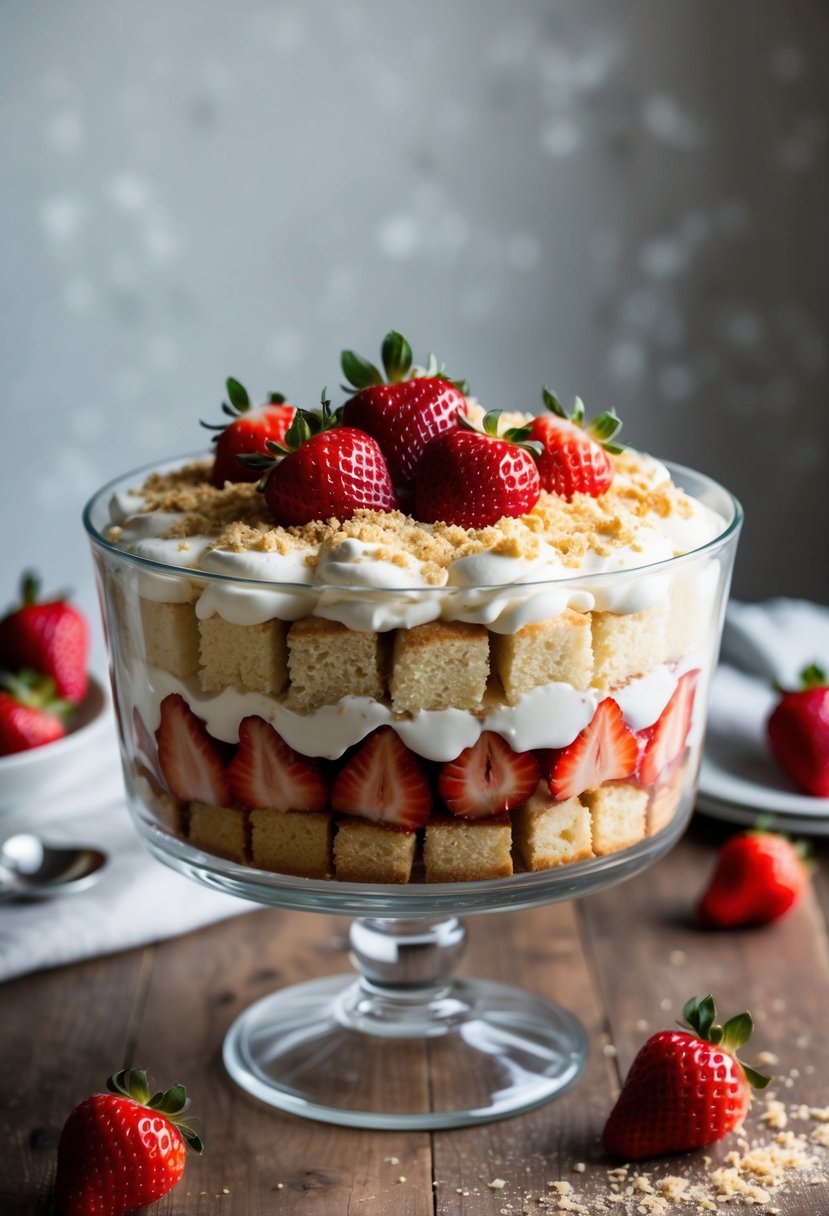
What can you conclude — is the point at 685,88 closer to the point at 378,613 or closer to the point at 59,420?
the point at 59,420

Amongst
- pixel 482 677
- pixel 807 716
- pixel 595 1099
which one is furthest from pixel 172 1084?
pixel 807 716

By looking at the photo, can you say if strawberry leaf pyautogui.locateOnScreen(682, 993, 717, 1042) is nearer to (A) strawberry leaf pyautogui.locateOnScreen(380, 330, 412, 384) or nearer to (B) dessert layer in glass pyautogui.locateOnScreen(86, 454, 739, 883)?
(B) dessert layer in glass pyautogui.locateOnScreen(86, 454, 739, 883)

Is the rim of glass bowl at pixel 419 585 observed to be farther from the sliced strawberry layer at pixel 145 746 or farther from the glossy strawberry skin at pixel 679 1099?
the glossy strawberry skin at pixel 679 1099

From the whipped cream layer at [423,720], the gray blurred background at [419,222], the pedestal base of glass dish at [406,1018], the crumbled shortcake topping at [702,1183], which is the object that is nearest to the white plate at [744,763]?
the pedestal base of glass dish at [406,1018]

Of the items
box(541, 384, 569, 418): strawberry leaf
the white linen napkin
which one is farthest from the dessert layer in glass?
the white linen napkin

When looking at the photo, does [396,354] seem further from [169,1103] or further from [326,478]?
[169,1103]
